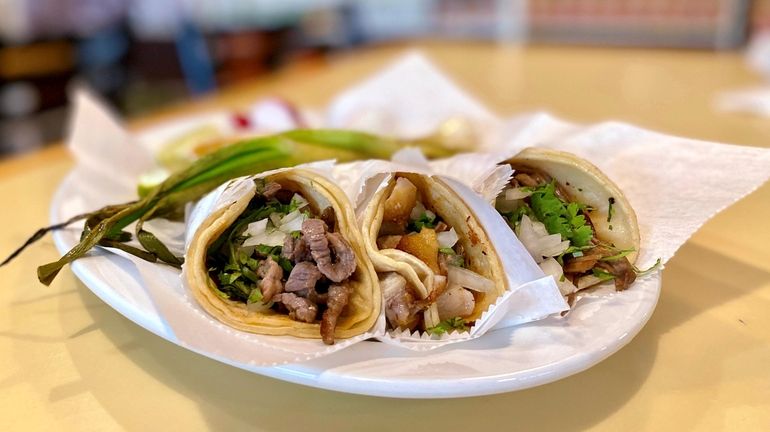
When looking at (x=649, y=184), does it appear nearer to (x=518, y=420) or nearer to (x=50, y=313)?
(x=518, y=420)

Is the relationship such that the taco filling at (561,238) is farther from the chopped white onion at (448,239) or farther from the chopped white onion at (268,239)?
the chopped white onion at (268,239)

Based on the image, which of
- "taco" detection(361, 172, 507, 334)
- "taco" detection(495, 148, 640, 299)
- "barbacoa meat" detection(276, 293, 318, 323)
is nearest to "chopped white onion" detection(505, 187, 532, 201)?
"taco" detection(495, 148, 640, 299)

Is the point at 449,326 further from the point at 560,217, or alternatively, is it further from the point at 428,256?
the point at 560,217

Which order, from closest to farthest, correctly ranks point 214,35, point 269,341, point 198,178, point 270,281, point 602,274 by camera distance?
point 269,341
point 270,281
point 602,274
point 198,178
point 214,35

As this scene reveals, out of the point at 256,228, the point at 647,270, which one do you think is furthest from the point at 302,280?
the point at 647,270

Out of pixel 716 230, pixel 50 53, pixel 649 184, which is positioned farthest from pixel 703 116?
pixel 50 53

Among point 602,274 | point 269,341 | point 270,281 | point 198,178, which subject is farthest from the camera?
point 198,178

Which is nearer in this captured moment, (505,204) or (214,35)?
(505,204)

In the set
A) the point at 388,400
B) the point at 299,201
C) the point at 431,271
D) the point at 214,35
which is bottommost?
the point at 214,35
